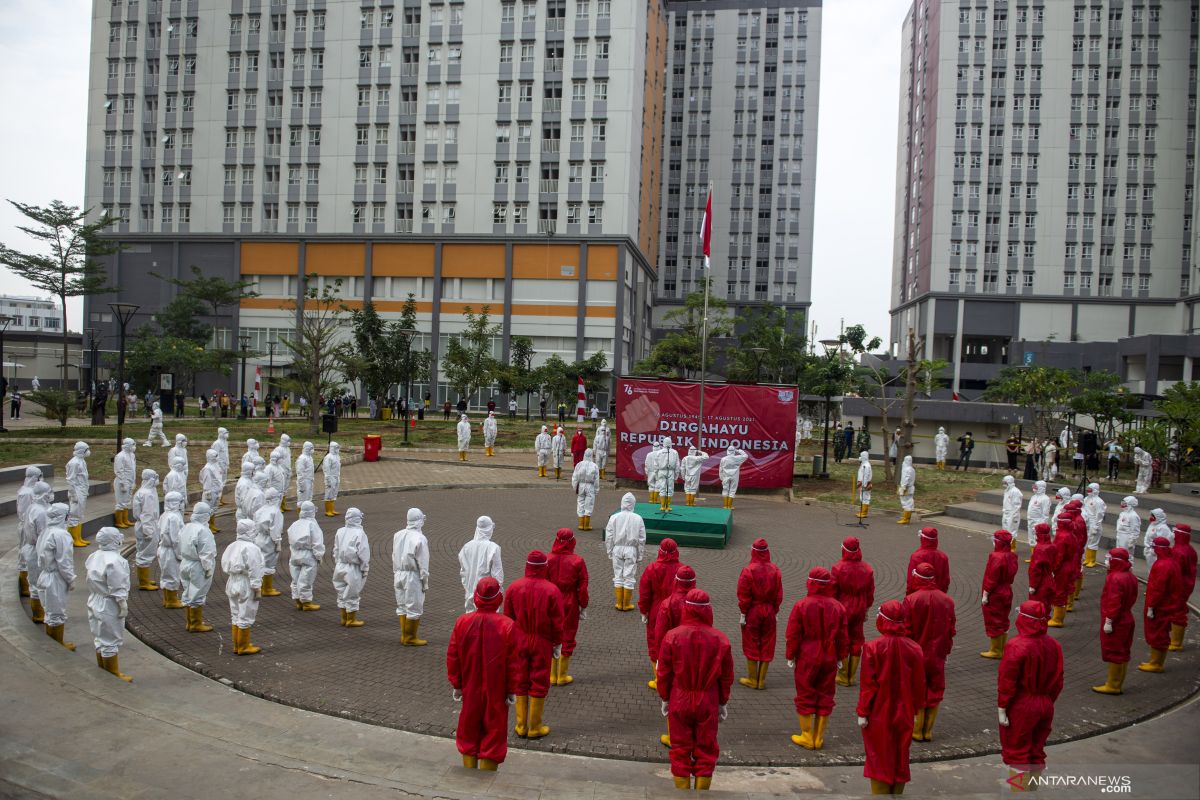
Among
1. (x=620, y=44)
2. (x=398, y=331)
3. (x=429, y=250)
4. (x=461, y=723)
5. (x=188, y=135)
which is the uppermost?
(x=620, y=44)

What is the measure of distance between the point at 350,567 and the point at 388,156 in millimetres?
51015

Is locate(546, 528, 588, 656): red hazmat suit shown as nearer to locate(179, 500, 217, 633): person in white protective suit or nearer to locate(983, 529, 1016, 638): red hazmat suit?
locate(179, 500, 217, 633): person in white protective suit

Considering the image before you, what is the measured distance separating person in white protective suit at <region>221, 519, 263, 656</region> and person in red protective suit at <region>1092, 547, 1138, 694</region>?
9.86m

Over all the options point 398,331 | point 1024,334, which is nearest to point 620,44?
point 398,331

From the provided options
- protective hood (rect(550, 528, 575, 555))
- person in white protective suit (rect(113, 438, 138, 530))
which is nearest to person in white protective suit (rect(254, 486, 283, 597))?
protective hood (rect(550, 528, 575, 555))

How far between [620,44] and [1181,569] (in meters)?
51.6

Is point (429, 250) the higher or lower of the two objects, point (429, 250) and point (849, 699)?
the higher

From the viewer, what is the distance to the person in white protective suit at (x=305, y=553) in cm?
1057

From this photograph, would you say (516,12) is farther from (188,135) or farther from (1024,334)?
(1024,334)

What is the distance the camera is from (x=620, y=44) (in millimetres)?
53656

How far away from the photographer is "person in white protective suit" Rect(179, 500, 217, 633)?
9.77m

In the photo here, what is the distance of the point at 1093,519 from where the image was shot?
1554 cm

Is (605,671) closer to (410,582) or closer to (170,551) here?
(410,582)

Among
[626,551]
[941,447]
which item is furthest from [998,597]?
[941,447]
